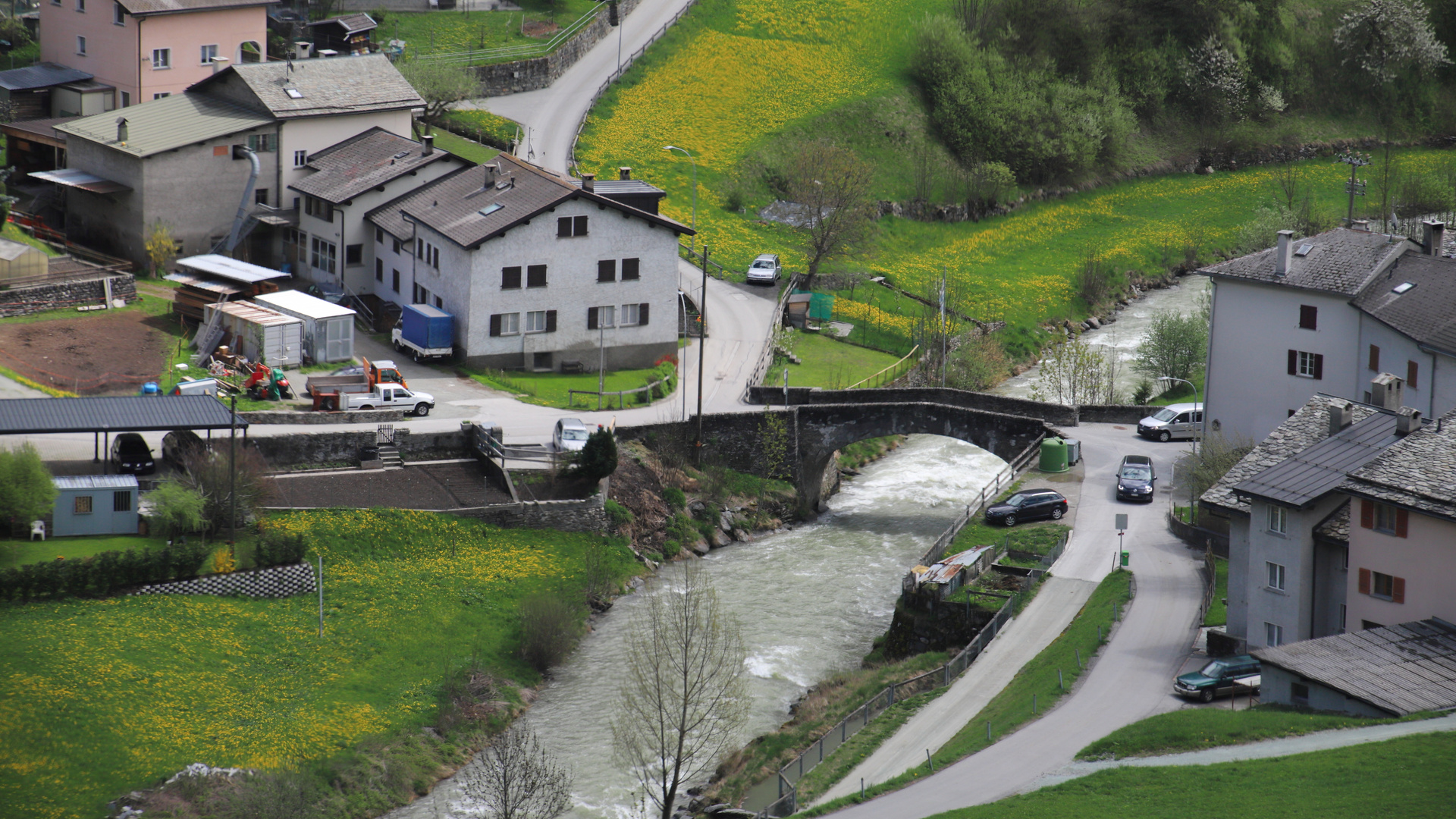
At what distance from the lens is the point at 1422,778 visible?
35.6 meters

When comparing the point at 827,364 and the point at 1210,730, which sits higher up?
the point at 827,364

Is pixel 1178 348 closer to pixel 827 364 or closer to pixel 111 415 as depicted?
pixel 827 364

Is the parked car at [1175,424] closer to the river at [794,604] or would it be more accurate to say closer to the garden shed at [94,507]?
the river at [794,604]

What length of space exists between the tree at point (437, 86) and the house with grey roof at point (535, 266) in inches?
829

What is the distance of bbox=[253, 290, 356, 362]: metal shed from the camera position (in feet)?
225

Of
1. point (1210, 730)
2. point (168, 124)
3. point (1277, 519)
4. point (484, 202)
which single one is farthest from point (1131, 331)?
point (1210, 730)

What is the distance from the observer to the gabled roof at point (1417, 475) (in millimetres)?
43562

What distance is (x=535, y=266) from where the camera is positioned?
72062 millimetres

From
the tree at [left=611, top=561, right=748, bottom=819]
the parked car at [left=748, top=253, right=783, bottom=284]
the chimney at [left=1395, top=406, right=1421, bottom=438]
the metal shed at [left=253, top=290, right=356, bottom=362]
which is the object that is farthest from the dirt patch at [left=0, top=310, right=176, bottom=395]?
the chimney at [left=1395, top=406, right=1421, bottom=438]

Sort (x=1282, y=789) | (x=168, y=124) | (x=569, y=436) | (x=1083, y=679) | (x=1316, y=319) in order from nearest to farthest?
(x=1282, y=789), (x=1083, y=679), (x=569, y=436), (x=1316, y=319), (x=168, y=124)

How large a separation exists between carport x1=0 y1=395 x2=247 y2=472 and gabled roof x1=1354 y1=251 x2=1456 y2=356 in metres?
42.4

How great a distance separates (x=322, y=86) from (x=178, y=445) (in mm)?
30270

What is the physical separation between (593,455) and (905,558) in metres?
13.3

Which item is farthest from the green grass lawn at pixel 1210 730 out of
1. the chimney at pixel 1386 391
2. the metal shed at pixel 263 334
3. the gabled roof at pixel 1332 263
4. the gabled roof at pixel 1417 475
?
the metal shed at pixel 263 334
